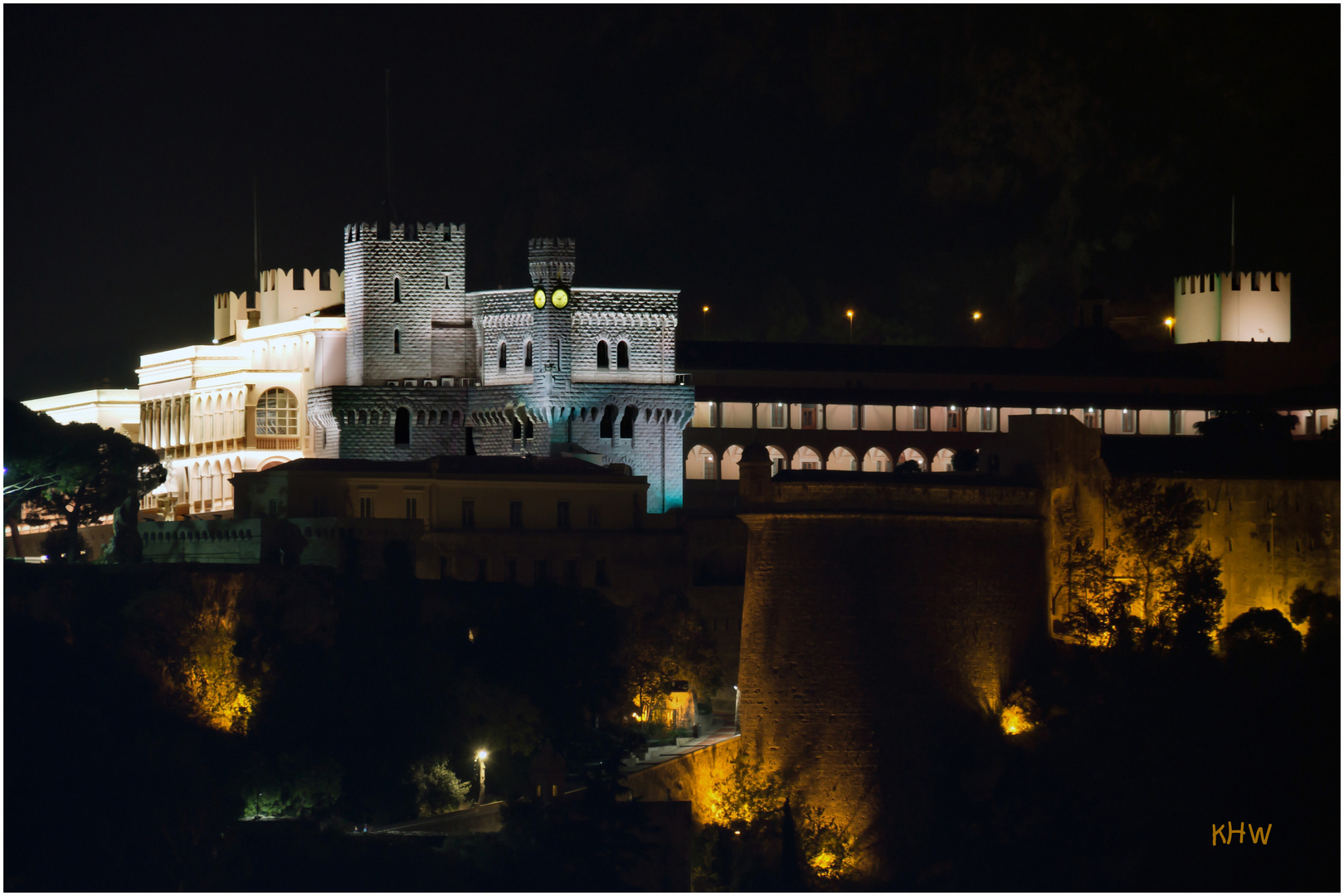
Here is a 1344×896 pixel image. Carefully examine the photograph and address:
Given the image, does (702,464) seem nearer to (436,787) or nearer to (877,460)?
(877,460)

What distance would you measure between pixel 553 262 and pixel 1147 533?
68.4 feet

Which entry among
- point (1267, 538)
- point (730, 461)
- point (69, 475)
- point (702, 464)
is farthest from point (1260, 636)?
point (69, 475)

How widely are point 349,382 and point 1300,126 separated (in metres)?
53.3

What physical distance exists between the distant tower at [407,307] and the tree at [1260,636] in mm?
25318

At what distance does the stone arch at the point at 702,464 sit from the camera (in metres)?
85.4

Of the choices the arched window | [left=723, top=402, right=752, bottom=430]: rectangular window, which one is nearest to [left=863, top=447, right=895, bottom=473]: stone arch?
[left=723, top=402, right=752, bottom=430]: rectangular window

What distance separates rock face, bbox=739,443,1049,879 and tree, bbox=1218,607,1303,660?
26.8 feet

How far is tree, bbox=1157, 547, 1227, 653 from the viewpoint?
214ft

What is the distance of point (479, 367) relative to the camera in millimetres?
79125

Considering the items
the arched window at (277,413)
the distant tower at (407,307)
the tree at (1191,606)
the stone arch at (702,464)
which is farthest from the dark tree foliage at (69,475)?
the tree at (1191,606)

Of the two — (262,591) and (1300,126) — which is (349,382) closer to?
(262,591)

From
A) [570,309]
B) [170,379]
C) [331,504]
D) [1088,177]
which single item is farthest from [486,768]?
[1088,177]

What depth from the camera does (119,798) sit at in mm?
61625

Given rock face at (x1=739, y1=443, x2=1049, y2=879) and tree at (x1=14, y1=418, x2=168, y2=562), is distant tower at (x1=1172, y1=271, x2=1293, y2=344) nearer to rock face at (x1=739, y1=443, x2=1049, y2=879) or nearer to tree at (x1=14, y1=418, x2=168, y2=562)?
rock face at (x1=739, y1=443, x2=1049, y2=879)
